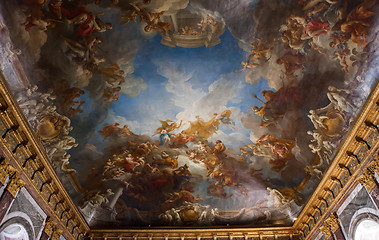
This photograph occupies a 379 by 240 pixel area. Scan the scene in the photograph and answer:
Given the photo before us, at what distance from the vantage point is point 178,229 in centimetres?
1744

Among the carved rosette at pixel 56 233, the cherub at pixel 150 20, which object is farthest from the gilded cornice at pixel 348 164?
the carved rosette at pixel 56 233

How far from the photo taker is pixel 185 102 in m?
14.2

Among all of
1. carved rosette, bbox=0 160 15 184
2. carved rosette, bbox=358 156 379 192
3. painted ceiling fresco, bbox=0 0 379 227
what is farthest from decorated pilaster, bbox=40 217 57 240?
carved rosette, bbox=358 156 379 192

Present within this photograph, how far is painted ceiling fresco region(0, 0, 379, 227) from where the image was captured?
10758 millimetres

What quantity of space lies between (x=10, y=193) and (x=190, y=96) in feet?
25.4

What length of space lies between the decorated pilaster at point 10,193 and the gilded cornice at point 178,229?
15.4 inches

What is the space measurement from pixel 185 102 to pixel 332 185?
7.30 m

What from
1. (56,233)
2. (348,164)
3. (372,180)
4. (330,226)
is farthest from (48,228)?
(372,180)

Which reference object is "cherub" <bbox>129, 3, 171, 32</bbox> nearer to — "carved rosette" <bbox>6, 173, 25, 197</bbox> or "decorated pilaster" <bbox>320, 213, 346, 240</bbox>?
"carved rosette" <bbox>6, 173, 25, 197</bbox>

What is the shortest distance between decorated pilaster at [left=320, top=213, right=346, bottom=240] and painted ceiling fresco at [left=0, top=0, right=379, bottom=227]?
2027 mm

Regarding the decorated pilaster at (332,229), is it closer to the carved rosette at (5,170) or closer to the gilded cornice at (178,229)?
the gilded cornice at (178,229)

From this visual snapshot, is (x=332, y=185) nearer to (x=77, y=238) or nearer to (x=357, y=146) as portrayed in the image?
(x=357, y=146)

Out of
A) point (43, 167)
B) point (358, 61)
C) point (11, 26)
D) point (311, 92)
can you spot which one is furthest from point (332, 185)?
point (11, 26)

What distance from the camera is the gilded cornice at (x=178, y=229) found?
1087cm
